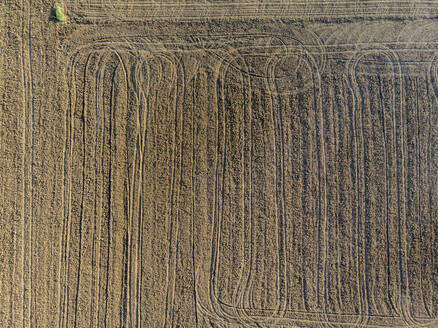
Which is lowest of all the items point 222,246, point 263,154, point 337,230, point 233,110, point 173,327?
point 173,327

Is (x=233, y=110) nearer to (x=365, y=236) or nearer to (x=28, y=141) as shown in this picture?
(x=365, y=236)

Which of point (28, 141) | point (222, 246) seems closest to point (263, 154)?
point (222, 246)

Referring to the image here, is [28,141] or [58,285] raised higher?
[28,141]

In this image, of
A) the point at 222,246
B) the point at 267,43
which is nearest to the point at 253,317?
the point at 222,246

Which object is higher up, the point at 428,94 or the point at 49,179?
the point at 428,94

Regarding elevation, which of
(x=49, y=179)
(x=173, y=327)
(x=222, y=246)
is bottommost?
(x=173, y=327)

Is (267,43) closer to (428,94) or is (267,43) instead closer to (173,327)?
(428,94)
